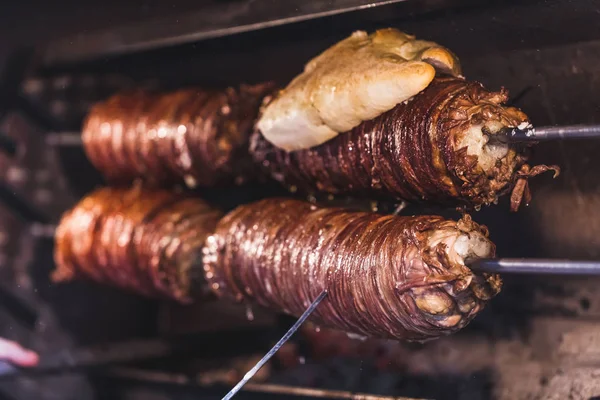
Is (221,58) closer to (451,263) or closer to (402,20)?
(402,20)

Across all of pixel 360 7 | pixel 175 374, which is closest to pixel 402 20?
pixel 360 7

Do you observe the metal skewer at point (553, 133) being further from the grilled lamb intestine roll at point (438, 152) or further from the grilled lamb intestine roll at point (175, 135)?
the grilled lamb intestine roll at point (175, 135)

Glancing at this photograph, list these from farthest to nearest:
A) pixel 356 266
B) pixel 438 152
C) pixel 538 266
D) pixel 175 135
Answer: pixel 175 135
pixel 356 266
pixel 438 152
pixel 538 266

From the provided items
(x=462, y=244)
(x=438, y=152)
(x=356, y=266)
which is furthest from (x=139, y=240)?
(x=462, y=244)

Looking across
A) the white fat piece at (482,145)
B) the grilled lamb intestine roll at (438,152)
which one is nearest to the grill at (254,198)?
the grilled lamb intestine roll at (438,152)

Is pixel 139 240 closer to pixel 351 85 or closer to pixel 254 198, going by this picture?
pixel 254 198

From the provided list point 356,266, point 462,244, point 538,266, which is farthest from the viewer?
point 356,266
